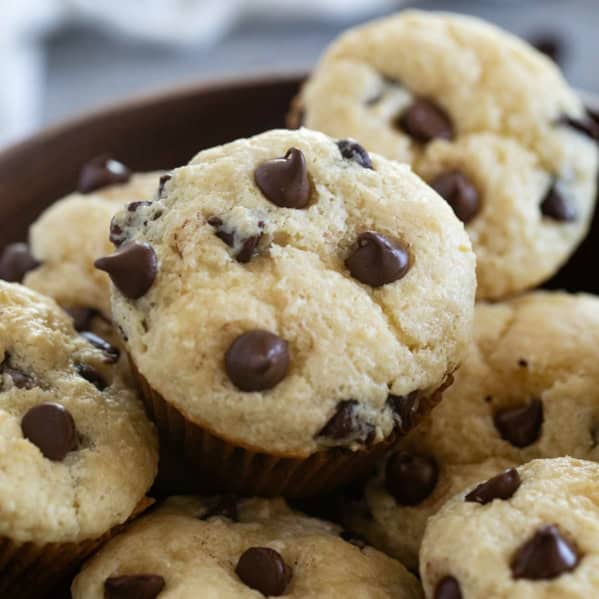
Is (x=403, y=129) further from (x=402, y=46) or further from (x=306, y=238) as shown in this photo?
(x=306, y=238)

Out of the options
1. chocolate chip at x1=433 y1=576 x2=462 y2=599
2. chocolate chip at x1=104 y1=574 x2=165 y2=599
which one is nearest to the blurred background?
chocolate chip at x1=104 y1=574 x2=165 y2=599

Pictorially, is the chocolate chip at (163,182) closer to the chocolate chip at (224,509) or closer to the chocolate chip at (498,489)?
the chocolate chip at (224,509)

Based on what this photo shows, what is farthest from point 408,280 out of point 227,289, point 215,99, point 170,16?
point 170,16

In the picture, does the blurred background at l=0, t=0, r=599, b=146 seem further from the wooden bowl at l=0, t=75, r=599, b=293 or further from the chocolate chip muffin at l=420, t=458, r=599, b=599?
the chocolate chip muffin at l=420, t=458, r=599, b=599

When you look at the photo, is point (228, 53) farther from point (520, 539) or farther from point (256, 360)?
point (520, 539)

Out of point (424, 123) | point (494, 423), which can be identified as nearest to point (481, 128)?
point (424, 123)

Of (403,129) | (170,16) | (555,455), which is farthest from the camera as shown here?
(170,16)

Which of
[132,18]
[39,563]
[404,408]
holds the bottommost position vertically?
[132,18]
